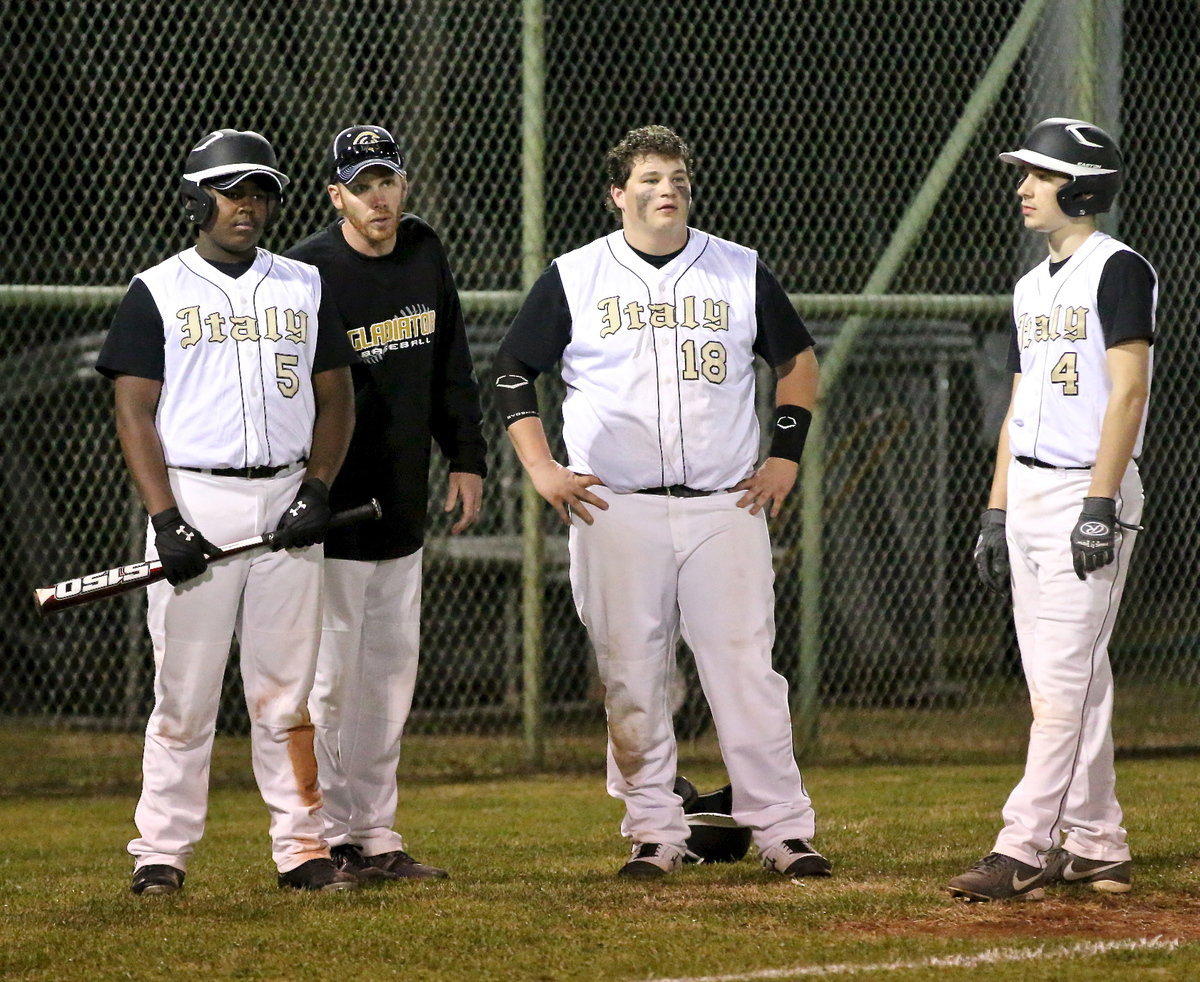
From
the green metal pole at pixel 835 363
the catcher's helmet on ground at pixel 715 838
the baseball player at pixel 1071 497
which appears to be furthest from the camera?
the green metal pole at pixel 835 363

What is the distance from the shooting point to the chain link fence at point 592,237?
8.20 metres

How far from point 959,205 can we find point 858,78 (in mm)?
880

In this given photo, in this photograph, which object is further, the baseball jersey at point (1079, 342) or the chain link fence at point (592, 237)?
the chain link fence at point (592, 237)

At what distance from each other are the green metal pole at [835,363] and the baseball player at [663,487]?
2832 millimetres

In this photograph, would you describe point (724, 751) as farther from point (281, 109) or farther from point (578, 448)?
point (281, 109)

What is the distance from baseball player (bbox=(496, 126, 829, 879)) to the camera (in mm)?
5027

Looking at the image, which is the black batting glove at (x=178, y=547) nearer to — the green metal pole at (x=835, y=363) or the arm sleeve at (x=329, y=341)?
the arm sleeve at (x=329, y=341)

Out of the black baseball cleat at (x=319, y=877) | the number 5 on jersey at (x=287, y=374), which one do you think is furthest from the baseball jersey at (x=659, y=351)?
the black baseball cleat at (x=319, y=877)

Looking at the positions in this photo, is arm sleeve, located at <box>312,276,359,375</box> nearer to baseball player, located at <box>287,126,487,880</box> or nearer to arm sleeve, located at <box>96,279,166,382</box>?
baseball player, located at <box>287,126,487,880</box>

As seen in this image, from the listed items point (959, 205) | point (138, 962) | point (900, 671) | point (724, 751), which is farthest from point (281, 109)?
point (138, 962)

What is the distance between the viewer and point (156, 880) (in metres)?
4.78

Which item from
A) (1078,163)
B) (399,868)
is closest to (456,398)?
(399,868)

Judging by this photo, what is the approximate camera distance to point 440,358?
17.6ft

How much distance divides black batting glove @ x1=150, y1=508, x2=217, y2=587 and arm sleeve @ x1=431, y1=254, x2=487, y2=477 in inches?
39.8
